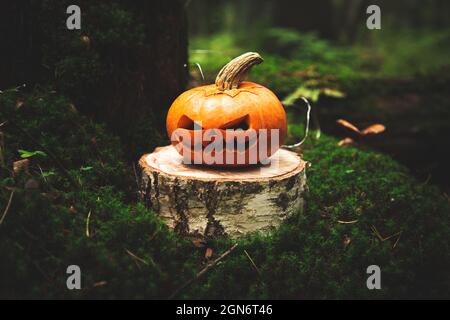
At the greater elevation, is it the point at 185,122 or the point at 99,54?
the point at 99,54

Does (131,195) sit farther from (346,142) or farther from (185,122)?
(346,142)

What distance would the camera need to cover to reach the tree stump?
3576mm

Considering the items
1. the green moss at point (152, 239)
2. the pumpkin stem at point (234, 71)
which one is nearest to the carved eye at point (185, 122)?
the pumpkin stem at point (234, 71)

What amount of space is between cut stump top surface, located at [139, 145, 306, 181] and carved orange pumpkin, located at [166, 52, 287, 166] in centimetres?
8

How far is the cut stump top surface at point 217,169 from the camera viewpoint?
3.63m

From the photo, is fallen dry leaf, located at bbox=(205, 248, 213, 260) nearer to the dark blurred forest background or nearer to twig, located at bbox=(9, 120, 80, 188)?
the dark blurred forest background

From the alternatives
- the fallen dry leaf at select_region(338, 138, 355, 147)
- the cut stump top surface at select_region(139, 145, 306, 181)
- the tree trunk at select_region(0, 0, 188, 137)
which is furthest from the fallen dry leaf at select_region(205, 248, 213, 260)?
the fallen dry leaf at select_region(338, 138, 355, 147)

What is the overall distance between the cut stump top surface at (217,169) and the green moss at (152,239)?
1.10 ft

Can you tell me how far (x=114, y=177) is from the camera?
4.03 metres

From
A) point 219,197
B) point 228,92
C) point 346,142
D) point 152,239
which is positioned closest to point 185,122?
point 228,92

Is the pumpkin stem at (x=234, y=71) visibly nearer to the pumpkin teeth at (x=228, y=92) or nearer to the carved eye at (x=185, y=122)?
the pumpkin teeth at (x=228, y=92)

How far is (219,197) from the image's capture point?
3570 mm

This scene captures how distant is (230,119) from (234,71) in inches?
19.3

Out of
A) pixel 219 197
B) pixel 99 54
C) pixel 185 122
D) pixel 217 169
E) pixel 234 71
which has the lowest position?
pixel 219 197
